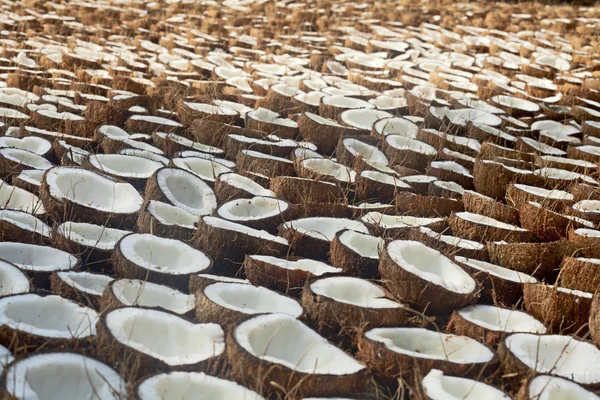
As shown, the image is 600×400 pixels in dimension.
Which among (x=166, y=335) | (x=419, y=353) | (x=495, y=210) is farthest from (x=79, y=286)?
(x=495, y=210)

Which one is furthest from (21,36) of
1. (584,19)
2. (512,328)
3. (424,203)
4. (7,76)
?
(584,19)

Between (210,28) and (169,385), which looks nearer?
(169,385)

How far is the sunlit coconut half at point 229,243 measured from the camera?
9.86ft

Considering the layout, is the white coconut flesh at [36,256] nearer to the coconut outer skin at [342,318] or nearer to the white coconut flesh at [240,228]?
the white coconut flesh at [240,228]

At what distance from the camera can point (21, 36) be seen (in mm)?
7254

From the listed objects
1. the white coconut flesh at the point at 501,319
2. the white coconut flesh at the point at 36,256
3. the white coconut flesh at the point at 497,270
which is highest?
the white coconut flesh at the point at 36,256

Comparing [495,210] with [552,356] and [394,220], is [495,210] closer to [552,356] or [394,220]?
[394,220]

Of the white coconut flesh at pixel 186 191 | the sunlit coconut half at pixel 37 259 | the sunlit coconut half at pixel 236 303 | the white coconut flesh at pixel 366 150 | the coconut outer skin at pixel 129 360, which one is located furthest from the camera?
the white coconut flesh at pixel 366 150

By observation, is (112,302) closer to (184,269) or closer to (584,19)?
(184,269)

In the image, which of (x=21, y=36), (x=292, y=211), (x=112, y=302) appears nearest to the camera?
(x=112, y=302)

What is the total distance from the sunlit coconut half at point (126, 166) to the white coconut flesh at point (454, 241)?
142cm

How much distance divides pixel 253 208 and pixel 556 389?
1.66 m

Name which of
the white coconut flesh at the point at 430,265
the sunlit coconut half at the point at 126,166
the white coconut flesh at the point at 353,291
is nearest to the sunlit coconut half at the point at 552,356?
the white coconut flesh at the point at 430,265

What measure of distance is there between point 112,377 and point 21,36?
6.08 meters
